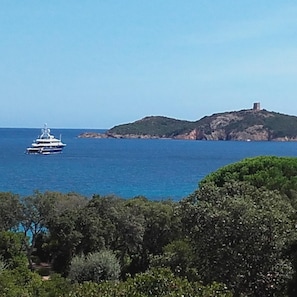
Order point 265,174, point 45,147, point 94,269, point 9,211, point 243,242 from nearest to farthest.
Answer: point 243,242, point 94,269, point 265,174, point 9,211, point 45,147

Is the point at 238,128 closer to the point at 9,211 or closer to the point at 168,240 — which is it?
the point at 168,240

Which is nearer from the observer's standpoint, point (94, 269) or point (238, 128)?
point (94, 269)

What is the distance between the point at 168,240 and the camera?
68.7ft

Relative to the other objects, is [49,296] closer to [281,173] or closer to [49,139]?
[281,173]

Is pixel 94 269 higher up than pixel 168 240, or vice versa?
pixel 168 240

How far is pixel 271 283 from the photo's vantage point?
11930mm

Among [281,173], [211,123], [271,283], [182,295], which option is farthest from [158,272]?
[211,123]

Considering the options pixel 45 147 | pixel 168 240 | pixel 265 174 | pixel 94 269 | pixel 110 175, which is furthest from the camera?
pixel 45 147

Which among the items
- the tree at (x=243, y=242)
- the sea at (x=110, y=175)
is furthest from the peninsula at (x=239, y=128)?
the tree at (x=243, y=242)

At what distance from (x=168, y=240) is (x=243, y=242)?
9874 mm

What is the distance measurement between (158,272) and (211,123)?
15828 centimetres

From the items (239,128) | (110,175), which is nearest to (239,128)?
(239,128)

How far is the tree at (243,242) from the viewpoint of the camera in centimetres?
1123

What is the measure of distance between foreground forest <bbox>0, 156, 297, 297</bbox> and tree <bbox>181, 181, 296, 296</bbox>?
0.07 feet
